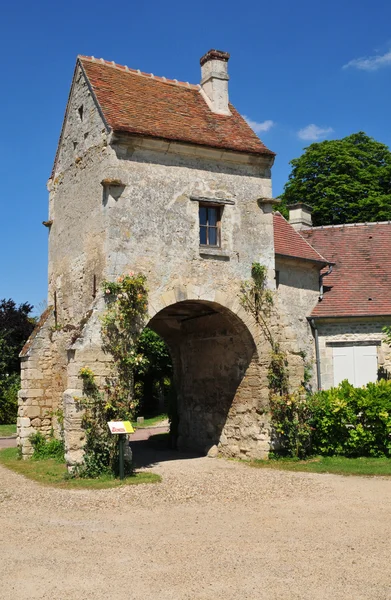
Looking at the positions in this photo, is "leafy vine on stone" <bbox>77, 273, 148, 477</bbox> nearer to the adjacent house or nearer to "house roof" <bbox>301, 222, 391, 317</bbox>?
the adjacent house

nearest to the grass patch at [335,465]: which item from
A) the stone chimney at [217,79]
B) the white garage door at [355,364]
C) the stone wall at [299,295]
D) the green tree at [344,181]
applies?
the white garage door at [355,364]

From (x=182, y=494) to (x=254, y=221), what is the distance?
19.8 feet

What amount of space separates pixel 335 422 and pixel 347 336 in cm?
458

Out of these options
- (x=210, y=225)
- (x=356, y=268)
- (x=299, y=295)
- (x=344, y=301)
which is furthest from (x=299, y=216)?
(x=210, y=225)

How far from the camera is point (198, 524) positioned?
7.32m

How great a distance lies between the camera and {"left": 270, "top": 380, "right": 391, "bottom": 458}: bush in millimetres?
11664

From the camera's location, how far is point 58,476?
34.1 feet

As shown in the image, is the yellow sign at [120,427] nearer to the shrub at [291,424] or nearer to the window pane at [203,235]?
the shrub at [291,424]

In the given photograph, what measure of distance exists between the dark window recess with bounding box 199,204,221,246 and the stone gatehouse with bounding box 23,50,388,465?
3cm

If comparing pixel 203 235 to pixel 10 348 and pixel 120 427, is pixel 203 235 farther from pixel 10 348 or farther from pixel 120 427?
pixel 10 348

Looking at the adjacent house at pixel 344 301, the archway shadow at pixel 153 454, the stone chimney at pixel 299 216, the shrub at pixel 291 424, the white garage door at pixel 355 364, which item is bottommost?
the archway shadow at pixel 153 454

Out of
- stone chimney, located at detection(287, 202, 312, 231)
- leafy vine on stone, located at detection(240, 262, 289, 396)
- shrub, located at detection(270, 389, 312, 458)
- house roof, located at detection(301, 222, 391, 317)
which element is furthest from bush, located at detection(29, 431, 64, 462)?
stone chimney, located at detection(287, 202, 312, 231)

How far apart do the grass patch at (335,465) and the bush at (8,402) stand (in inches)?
577

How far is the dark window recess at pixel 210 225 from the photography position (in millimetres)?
12125
